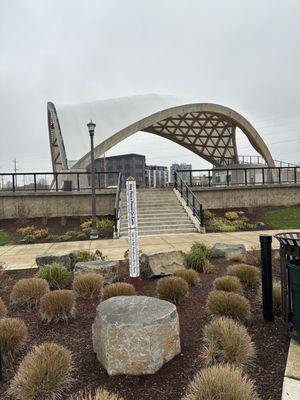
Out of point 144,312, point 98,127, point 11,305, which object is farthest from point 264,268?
point 98,127

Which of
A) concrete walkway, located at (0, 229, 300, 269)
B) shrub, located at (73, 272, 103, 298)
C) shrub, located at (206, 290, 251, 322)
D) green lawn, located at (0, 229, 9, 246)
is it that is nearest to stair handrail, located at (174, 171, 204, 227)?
concrete walkway, located at (0, 229, 300, 269)

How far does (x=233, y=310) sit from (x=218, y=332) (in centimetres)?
81

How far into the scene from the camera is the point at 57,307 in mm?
4152

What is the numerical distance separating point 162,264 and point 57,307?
2.44 meters

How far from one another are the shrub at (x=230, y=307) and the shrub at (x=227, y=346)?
0.66 metres

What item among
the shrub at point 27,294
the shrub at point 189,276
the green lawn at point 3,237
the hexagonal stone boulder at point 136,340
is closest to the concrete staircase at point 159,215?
the green lawn at point 3,237

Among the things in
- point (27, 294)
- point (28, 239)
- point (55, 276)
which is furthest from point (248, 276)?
point (28, 239)

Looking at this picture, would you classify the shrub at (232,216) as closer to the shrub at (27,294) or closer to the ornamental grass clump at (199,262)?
the ornamental grass clump at (199,262)

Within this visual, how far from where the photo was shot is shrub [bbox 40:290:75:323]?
13.6 feet

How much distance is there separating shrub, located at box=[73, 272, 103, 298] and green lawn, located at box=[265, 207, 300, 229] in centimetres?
1119

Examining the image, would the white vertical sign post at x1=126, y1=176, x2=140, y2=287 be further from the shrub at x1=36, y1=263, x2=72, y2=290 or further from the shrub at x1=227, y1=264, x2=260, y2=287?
the shrub at x1=227, y1=264, x2=260, y2=287

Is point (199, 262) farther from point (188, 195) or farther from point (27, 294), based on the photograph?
point (188, 195)

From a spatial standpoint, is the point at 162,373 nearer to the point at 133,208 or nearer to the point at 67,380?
the point at 67,380

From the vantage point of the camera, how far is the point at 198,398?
7.68 feet
